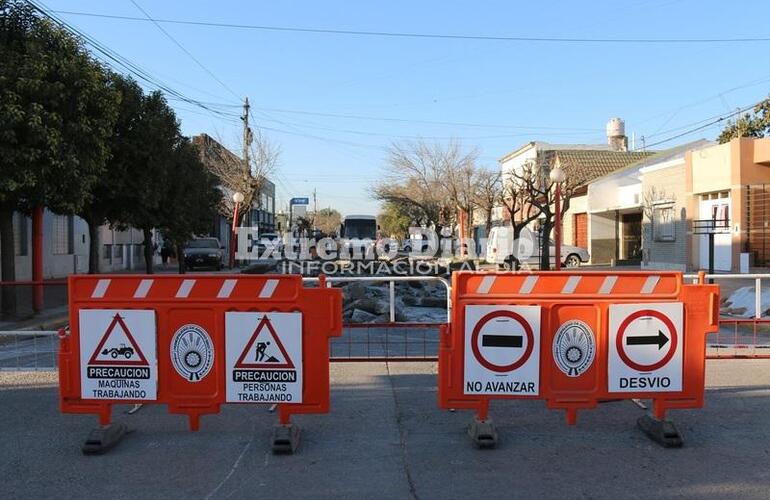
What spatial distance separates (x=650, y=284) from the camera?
5.55 m

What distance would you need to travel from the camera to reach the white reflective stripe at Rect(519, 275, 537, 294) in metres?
5.50

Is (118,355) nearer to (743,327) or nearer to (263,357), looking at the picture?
(263,357)

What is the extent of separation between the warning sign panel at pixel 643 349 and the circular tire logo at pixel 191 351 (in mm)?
3358

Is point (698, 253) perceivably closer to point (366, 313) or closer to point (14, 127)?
point (366, 313)

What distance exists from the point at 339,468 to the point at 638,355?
8.63 ft

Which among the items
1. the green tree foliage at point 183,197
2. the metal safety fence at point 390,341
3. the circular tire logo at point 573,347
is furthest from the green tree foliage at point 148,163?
the circular tire logo at point 573,347

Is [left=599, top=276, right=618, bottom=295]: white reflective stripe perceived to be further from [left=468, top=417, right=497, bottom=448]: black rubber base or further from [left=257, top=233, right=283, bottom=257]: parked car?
[left=257, top=233, right=283, bottom=257]: parked car

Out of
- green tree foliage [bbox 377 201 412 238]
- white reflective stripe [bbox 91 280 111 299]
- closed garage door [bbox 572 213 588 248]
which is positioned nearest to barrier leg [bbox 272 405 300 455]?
white reflective stripe [bbox 91 280 111 299]

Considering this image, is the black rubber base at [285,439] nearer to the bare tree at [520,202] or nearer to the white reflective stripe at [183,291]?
the white reflective stripe at [183,291]

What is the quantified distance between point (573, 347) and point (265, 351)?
2557 mm

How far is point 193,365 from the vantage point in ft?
18.0

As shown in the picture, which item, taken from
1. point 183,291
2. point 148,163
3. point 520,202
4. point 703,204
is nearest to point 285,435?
point 183,291

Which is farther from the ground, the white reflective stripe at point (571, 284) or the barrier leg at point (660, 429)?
the white reflective stripe at point (571, 284)

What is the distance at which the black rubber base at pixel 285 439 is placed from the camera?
17.0ft
